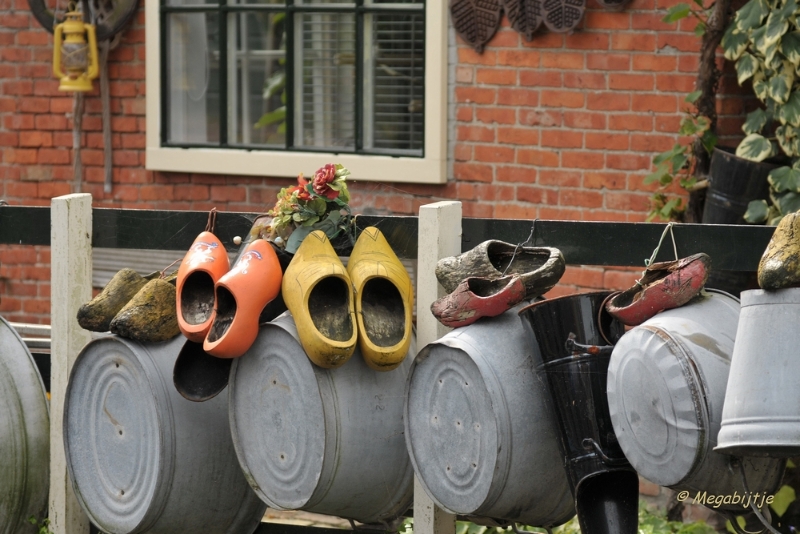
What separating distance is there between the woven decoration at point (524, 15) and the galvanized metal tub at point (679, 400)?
2424 mm

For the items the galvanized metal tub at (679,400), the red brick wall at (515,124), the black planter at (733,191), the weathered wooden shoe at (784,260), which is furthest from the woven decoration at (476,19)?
the weathered wooden shoe at (784,260)

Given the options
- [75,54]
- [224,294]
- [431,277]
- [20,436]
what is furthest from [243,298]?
[75,54]

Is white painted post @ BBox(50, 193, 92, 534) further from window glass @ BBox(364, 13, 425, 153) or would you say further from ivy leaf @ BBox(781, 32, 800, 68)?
ivy leaf @ BBox(781, 32, 800, 68)

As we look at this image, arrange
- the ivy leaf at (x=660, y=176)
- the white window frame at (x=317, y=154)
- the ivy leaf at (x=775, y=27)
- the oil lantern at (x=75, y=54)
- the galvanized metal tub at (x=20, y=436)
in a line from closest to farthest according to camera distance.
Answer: the galvanized metal tub at (x=20, y=436) → the ivy leaf at (x=775, y=27) → the ivy leaf at (x=660, y=176) → the white window frame at (x=317, y=154) → the oil lantern at (x=75, y=54)

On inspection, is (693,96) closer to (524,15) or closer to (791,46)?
(791,46)

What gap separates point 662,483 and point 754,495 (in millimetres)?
186

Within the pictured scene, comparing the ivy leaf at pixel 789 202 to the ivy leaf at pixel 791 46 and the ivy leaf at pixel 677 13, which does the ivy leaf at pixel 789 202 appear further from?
the ivy leaf at pixel 677 13

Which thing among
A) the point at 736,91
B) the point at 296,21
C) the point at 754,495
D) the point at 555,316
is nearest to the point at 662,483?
the point at 754,495

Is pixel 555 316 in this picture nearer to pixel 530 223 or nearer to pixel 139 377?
pixel 530 223

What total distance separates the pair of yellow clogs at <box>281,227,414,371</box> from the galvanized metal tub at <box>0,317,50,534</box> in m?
0.85

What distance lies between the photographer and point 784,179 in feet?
12.2

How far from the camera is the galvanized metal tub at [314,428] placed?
2.38 metres

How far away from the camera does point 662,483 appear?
2049mm

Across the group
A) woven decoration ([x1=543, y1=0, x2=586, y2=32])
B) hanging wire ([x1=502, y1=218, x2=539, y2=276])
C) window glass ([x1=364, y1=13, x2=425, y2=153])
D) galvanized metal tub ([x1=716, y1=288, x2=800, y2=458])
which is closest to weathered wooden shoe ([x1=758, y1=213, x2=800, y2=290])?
galvanized metal tub ([x1=716, y1=288, x2=800, y2=458])
